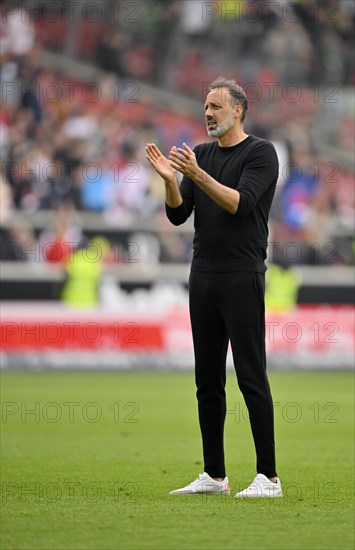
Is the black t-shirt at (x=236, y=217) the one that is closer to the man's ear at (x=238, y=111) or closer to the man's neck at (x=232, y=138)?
the man's neck at (x=232, y=138)

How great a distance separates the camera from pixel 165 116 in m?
25.7

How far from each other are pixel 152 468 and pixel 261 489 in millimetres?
2103

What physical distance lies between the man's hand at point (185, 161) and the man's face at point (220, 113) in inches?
17.9

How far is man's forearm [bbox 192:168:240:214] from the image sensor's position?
700 centimetres

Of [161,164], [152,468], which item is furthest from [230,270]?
[152,468]

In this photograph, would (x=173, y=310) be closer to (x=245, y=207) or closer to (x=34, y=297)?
(x=34, y=297)

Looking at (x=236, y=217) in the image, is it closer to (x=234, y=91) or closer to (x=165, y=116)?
(x=234, y=91)

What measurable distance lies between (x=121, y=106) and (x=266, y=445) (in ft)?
60.1

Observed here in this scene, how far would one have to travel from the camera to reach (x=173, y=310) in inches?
798

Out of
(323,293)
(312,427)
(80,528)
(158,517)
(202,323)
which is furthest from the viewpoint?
(323,293)

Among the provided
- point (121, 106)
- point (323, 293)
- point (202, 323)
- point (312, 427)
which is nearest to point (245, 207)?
point (202, 323)

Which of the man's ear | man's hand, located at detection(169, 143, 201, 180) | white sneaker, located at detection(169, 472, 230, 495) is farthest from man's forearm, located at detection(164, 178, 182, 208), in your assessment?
white sneaker, located at detection(169, 472, 230, 495)

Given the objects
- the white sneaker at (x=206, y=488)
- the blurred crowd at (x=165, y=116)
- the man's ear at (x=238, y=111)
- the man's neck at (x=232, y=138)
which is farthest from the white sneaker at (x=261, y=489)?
the blurred crowd at (x=165, y=116)

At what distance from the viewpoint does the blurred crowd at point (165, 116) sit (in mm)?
21969
